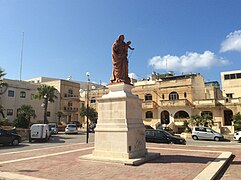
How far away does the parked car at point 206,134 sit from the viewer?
26.6 meters

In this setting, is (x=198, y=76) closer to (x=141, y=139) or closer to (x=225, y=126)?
(x=225, y=126)

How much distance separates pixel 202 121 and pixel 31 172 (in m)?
28.8

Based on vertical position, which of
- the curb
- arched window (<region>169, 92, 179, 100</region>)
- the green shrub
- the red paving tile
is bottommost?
the red paving tile

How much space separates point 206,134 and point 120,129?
1983 cm

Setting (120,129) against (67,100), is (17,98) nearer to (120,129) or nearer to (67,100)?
(67,100)

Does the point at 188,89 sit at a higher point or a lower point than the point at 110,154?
higher

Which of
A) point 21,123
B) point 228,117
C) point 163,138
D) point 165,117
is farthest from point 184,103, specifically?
point 21,123

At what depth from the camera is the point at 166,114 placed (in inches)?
1604

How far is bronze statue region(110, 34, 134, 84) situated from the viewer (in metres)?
11.7

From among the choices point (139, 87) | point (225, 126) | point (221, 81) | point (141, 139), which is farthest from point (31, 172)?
point (221, 81)

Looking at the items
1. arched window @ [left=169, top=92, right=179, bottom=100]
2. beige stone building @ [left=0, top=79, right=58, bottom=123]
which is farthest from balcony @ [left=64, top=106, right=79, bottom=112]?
arched window @ [left=169, top=92, right=179, bottom=100]

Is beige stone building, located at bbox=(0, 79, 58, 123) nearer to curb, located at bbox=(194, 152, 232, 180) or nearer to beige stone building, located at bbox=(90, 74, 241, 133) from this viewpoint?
beige stone building, located at bbox=(90, 74, 241, 133)

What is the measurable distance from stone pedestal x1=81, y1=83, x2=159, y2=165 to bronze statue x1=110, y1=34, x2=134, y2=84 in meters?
0.50

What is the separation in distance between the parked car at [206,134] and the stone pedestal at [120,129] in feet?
58.6
